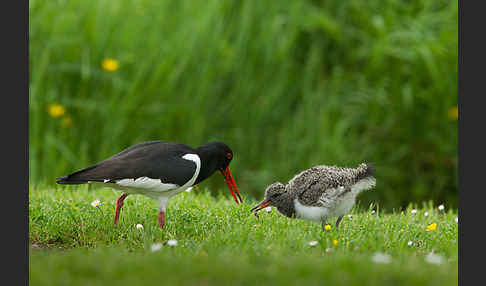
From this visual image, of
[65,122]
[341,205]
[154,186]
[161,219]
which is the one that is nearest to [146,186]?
[154,186]

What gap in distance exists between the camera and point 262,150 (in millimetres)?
9883

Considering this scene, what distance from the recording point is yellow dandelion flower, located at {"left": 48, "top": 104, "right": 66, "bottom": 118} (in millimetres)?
9086

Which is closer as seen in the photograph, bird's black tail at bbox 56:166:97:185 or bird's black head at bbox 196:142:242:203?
bird's black tail at bbox 56:166:97:185

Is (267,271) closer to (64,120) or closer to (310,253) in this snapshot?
(310,253)

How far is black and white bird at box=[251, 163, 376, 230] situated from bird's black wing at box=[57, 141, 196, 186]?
0.85 metres

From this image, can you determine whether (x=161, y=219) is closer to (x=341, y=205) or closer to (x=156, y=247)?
(x=156, y=247)

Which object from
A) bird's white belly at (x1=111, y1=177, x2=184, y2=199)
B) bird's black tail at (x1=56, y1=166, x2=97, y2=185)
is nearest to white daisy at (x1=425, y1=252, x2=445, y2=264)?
bird's white belly at (x1=111, y1=177, x2=184, y2=199)

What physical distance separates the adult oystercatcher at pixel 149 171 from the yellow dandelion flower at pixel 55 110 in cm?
377

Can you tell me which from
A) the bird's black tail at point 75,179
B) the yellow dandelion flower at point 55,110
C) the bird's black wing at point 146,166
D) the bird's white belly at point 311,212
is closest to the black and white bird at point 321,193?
the bird's white belly at point 311,212

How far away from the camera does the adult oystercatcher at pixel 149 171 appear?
5312mm

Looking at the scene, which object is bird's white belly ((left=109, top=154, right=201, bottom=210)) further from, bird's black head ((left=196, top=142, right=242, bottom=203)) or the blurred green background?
the blurred green background

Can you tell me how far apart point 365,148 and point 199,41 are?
3.23 metres

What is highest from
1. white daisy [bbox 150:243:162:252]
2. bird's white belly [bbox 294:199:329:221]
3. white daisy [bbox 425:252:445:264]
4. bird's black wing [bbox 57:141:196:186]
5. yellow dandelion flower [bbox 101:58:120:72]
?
yellow dandelion flower [bbox 101:58:120:72]

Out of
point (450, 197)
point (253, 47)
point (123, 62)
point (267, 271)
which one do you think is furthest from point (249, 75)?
point (267, 271)
